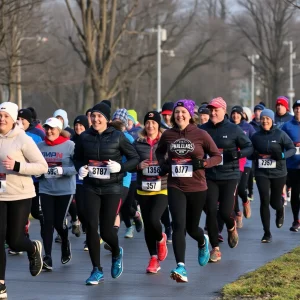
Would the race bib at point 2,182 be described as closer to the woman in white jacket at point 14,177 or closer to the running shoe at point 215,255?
the woman in white jacket at point 14,177

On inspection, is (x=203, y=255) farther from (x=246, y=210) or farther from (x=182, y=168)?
(x=246, y=210)

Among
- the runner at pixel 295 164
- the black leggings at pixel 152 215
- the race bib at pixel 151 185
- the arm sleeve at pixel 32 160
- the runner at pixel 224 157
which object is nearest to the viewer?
the arm sleeve at pixel 32 160

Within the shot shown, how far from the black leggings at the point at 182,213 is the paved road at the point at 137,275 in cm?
39

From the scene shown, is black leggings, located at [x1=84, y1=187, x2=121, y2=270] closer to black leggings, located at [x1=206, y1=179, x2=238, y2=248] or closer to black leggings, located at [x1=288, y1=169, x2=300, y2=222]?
black leggings, located at [x1=206, y1=179, x2=238, y2=248]

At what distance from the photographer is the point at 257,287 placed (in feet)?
29.1

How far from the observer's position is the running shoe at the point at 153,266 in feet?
34.2

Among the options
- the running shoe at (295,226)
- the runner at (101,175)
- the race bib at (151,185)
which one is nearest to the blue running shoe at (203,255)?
the race bib at (151,185)

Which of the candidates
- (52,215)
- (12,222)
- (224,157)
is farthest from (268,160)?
(12,222)

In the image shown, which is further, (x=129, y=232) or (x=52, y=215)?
(x=129, y=232)

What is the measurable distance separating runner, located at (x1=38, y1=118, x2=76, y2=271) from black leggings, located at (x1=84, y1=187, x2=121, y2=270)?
1.22 meters

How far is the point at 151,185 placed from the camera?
35.1ft

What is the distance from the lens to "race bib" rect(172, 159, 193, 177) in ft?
32.2

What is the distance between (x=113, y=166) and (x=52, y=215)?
5.29 feet

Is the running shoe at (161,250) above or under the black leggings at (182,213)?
under
